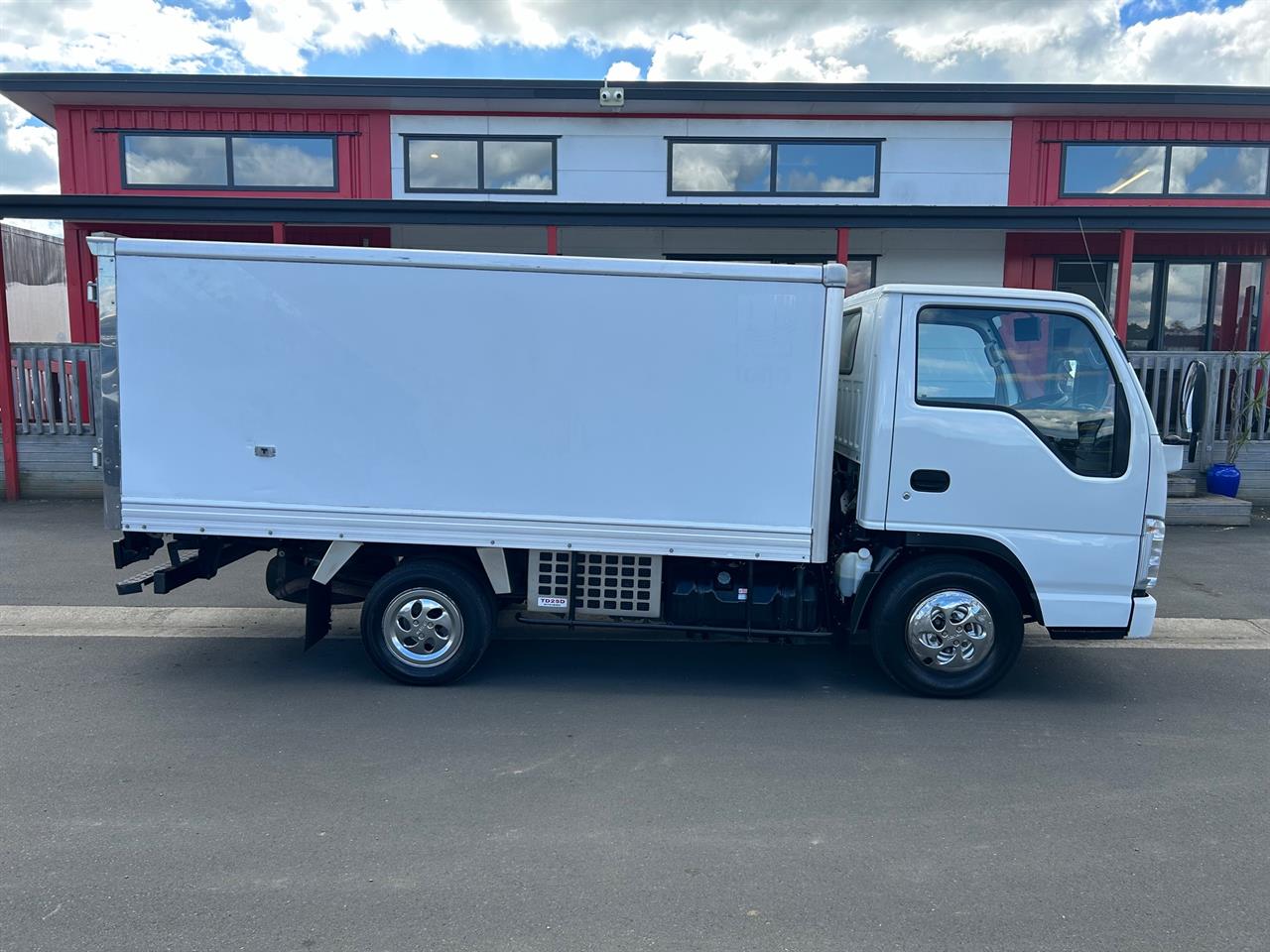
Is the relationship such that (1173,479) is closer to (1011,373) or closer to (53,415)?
(1011,373)

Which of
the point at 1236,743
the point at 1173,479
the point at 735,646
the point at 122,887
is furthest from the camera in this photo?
the point at 1173,479

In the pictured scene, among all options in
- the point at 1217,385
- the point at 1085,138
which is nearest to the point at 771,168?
the point at 1085,138

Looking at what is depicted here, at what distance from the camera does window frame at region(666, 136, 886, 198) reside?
12.8 metres

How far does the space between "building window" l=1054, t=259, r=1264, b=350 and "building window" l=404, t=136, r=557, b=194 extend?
7907 millimetres

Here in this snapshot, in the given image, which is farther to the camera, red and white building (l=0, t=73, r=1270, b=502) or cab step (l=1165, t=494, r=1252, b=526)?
red and white building (l=0, t=73, r=1270, b=502)

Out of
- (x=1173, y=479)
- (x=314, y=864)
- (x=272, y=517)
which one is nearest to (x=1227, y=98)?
(x=1173, y=479)

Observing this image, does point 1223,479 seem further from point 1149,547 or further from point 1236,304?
point 1149,547

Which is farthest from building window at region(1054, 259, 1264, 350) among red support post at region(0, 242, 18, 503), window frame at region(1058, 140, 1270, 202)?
red support post at region(0, 242, 18, 503)

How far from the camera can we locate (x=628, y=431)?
503cm

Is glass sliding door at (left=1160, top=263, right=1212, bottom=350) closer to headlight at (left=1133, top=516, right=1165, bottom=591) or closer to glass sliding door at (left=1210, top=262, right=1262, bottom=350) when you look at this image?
glass sliding door at (left=1210, top=262, right=1262, bottom=350)

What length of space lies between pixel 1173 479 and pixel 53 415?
44.9 ft

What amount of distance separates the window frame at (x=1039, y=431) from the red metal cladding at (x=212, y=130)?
10148 millimetres

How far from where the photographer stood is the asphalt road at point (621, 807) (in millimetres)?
3082

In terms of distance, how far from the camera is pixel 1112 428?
16.3 ft
